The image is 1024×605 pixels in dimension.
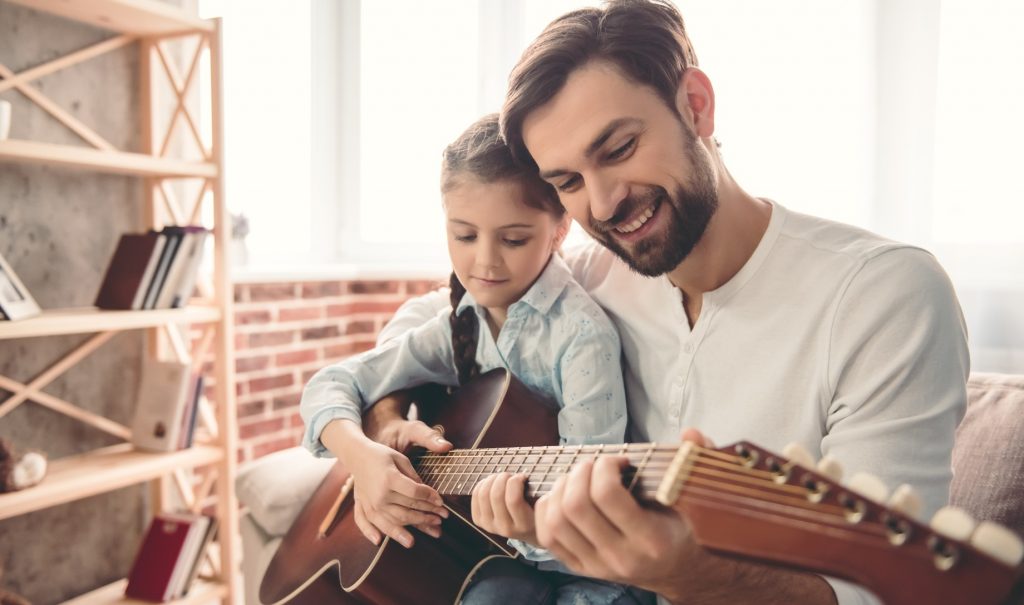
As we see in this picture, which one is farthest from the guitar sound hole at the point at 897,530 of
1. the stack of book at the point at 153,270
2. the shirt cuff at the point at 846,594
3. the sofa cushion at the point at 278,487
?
the stack of book at the point at 153,270

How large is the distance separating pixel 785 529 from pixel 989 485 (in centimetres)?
93

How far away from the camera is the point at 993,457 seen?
131cm

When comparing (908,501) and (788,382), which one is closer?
(908,501)

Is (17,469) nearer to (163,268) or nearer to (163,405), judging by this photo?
(163,405)

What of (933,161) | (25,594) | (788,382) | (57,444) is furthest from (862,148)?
(25,594)

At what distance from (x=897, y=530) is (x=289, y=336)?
276 centimetres

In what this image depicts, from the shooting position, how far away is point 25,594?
86.2 inches

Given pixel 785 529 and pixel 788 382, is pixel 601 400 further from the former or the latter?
pixel 785 529

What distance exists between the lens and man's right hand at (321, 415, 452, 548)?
1215mm

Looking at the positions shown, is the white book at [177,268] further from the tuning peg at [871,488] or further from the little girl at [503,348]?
the tuning peg at [871,488]

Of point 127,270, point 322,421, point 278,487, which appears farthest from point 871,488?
point 127,270

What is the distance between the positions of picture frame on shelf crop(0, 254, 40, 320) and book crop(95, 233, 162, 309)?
0.75 feet

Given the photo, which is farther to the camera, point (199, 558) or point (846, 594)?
point (199, 558)

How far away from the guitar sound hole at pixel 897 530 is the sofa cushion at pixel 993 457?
0.84m
